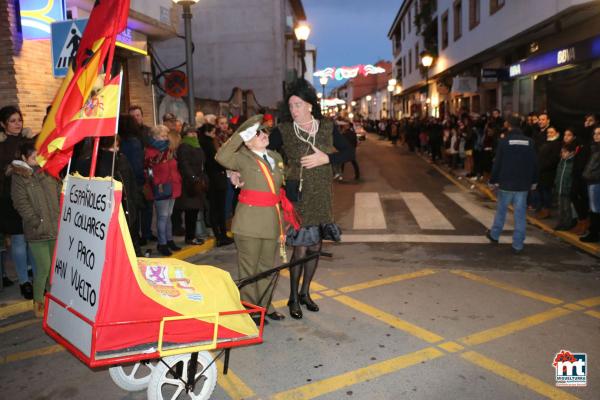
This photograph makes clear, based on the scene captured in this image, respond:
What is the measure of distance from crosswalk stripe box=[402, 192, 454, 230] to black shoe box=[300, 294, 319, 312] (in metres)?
→ 4.55

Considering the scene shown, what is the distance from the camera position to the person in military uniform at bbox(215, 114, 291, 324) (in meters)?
4.50

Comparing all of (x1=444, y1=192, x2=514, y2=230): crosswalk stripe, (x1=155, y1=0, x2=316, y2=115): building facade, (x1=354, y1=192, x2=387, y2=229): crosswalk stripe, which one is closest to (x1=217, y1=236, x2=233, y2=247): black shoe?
(x1=354, y1=192, x2=387, y2=229): crosswalk stripe

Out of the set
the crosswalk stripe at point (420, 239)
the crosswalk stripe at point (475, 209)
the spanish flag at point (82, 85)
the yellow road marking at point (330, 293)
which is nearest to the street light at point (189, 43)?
the crosswalk stripe at point (420, 239)

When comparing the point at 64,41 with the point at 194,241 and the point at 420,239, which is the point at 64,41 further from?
the point at 420,239

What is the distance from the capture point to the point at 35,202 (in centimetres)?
509

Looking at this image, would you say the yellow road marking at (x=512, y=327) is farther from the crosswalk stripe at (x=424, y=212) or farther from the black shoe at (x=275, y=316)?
the crosswalk stripe at (x=424, y=212)

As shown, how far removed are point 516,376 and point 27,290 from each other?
4969 millimetres

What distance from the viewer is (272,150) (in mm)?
5086

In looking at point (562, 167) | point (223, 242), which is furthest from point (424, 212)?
point (223, 242)

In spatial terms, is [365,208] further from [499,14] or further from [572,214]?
[499,14]

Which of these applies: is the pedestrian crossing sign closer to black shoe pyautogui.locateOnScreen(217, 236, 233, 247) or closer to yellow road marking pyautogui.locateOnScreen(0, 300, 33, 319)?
black shoe pyautogui.locateOnScreen(217, 236, 233, 247)

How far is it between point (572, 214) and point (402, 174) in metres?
9.24

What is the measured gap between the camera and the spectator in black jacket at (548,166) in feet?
31.2

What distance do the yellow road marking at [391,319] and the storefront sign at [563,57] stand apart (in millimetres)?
9031
